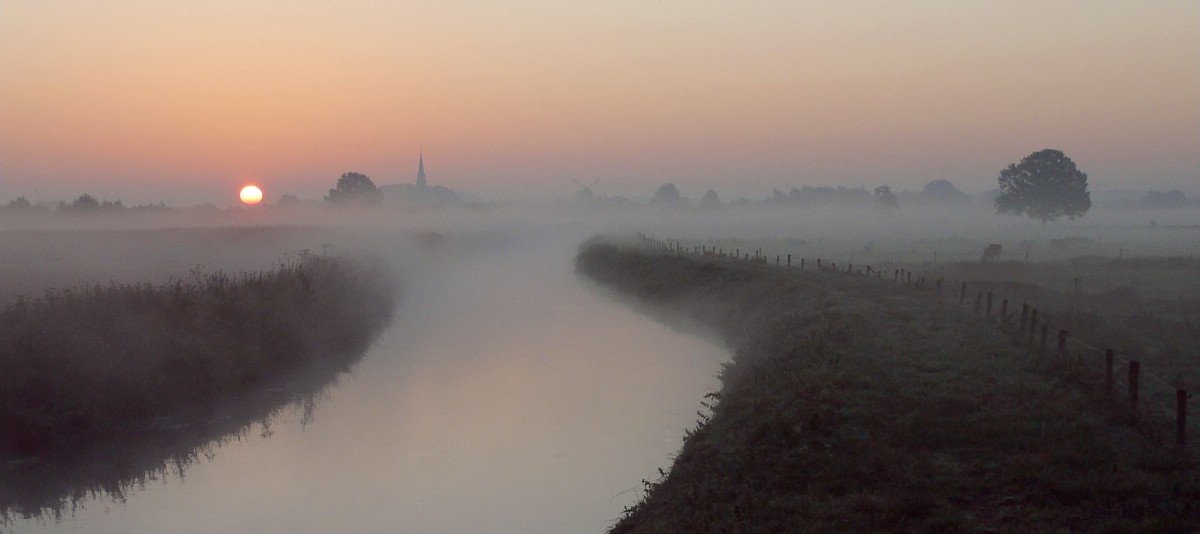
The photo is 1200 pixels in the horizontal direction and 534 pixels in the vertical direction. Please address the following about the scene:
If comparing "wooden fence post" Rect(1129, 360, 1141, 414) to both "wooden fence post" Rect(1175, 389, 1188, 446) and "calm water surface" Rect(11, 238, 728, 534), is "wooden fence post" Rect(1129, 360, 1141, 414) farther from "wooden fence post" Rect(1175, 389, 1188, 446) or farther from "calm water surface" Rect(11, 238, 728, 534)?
"calm water surface" Rect(11, 238, 728, 534)

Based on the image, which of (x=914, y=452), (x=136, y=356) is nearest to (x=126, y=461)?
(x=136, y=356)

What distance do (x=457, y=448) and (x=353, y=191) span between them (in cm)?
17153

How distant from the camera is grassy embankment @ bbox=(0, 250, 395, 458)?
17609 millimetres

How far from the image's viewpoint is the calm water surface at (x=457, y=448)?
49.8ft

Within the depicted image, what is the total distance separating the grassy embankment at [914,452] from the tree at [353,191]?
169 metres

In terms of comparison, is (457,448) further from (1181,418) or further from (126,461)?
(1181,418)

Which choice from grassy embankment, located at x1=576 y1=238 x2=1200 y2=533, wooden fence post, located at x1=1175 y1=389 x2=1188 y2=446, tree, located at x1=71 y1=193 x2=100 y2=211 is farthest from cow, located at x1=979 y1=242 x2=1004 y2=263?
tree, located at x1=71 y1=193 x2=100 y2=211

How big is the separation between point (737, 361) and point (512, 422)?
672cm

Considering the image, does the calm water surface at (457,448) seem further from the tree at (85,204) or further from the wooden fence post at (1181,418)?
the tree at (85,204)

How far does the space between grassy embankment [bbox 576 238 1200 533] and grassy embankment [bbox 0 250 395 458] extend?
12.0 metres

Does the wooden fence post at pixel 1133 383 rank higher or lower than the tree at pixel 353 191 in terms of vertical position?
lower

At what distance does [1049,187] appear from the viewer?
4326 inches

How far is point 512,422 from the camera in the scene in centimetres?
2159

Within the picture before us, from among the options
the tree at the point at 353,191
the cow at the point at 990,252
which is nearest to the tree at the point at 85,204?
the tree at the point at 353,191
